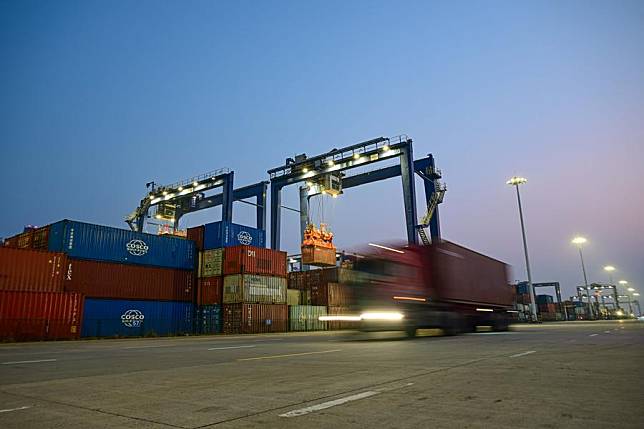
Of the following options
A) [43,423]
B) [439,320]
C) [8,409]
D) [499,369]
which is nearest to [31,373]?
[8,409]

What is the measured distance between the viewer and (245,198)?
2143 inches

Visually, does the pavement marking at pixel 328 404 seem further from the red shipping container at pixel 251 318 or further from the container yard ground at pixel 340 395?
the red shipping container at pixel 251 318

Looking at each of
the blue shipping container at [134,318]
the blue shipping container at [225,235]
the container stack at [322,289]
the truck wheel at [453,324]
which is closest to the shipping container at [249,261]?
the blue shipping container at [225,235]

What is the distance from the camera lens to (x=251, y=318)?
100 feet

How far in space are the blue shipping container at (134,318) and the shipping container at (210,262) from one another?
2.74 meters

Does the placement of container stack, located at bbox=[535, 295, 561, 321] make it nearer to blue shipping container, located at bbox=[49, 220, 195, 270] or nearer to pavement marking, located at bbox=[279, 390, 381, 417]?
blue shipping container, located at bbox=[49, 220, 195, 270]

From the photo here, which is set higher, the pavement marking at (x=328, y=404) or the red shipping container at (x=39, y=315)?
the red shipping container at (x=39, y=315)

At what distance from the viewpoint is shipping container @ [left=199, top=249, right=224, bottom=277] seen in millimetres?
32478

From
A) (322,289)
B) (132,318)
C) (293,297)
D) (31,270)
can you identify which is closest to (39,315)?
(31,270)

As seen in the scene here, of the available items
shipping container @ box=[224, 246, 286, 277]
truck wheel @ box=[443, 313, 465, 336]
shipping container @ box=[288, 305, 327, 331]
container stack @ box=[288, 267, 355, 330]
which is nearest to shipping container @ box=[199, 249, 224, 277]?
shipping container @ box=[224, 246, 286, 277]

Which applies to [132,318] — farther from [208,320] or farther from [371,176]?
[371,176]

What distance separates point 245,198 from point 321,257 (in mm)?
18174

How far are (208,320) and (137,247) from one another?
24.7ft

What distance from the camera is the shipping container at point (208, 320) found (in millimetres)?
31362
